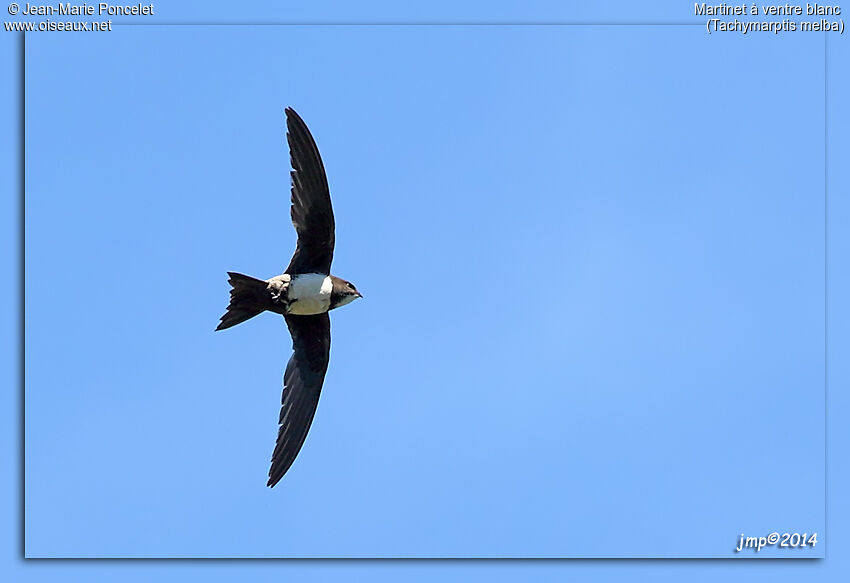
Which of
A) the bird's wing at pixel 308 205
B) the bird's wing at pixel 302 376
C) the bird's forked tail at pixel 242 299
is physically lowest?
the bird's wing at pixel 302 376

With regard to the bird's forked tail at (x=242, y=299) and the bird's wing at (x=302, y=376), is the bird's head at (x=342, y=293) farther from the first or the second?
the bird's forked tail at (x=242, y=299)

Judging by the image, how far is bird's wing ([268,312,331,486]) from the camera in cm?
1300

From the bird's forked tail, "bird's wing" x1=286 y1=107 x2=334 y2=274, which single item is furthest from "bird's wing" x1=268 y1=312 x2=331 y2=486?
the bird's forked tail

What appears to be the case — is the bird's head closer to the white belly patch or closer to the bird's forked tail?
the white belly patch

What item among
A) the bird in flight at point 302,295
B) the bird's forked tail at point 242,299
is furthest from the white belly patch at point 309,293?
the bird's forked tail at point 242,299

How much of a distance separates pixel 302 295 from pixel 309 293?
0.06 metres

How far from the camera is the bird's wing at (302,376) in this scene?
13.0m

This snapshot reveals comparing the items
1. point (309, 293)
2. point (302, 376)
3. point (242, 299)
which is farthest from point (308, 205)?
point (302, 376)

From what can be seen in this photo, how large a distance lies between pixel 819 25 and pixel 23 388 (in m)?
7.34

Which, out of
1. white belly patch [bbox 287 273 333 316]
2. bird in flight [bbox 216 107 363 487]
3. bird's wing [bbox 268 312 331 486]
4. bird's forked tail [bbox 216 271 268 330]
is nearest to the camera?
bird's forked tail [bbox 216 271 268 330]

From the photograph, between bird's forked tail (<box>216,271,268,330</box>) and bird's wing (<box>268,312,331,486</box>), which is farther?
bird's wing (<box>268,312,331,486</box>)

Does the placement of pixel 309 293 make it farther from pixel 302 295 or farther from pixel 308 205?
pixel 308 205

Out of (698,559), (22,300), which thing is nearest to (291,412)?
(22,300)

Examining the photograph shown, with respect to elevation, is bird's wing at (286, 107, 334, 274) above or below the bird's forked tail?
above
